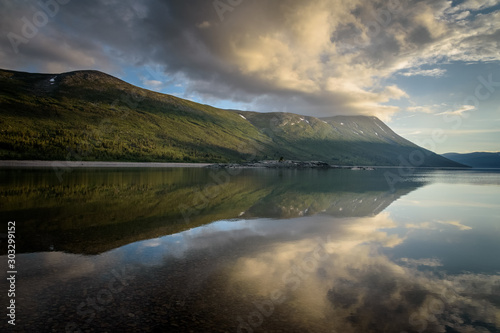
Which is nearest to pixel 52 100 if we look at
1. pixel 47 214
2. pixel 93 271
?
pixel 47 214

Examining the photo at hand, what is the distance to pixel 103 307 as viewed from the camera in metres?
7.54

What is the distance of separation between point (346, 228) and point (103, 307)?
1512 cm

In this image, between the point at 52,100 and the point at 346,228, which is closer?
the point at 346,228

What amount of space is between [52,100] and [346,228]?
9255 inches

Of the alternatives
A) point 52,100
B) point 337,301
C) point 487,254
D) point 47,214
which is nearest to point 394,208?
point 487,254

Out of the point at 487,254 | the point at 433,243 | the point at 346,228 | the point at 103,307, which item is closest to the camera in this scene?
the point at 103,307

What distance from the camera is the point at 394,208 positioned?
89.2ft

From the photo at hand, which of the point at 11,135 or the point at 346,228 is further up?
the point at 11,135

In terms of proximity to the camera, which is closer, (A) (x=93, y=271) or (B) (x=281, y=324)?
(B) (x=281, y=324)

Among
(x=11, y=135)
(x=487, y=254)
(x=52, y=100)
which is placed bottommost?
(x=487, y=254)

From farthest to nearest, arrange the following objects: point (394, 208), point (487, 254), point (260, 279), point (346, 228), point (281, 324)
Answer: point (394, 208), point (346, 228), point (487, 254), point (260, 279), point (281, 324)

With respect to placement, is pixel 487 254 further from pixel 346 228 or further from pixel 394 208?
pixel 394 208

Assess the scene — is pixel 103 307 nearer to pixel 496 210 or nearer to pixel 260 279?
pixel 260 279

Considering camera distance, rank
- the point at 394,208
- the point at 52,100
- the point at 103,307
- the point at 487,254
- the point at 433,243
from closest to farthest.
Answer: the point at 103,307 < the point at 487,254 < the point at 433,243 < the point at 394,208 < the point at 52,100
